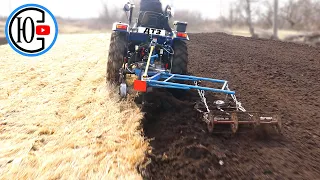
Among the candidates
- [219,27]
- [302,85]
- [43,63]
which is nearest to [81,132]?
[302,85]

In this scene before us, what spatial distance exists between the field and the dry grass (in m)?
0.01

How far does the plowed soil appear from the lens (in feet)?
11.0

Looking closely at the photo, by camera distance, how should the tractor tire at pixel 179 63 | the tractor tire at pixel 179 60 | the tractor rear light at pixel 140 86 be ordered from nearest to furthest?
the tractor rear light at pixel 140 86 < the tractor tire at pixel 179 63 < the tractor tire at pixel 179 60

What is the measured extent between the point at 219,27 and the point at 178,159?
69.8ft

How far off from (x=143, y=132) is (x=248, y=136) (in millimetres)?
1357

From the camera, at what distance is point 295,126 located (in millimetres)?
4734

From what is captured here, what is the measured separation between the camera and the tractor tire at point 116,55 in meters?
6.17

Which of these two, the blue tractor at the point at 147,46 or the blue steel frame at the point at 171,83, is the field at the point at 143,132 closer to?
the blue steel frame at the point at 171,83

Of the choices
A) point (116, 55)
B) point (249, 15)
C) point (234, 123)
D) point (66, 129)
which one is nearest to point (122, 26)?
point (116, 55)

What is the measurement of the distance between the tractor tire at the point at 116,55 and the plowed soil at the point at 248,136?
1.11 m

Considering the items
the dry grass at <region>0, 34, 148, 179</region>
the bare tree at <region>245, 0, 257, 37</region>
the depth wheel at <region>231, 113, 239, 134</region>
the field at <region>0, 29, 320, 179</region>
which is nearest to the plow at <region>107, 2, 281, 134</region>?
the field at <region>0, 29, 320, 179</region>

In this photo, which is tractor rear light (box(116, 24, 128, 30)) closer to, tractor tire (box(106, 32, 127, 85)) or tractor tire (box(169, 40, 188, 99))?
tractor tire (box(106, 32, 127, 85))

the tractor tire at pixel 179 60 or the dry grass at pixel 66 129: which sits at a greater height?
the tractor tire at pixel 179 60

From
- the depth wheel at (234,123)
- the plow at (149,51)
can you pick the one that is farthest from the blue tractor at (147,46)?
the depth wheel at (234,123)
